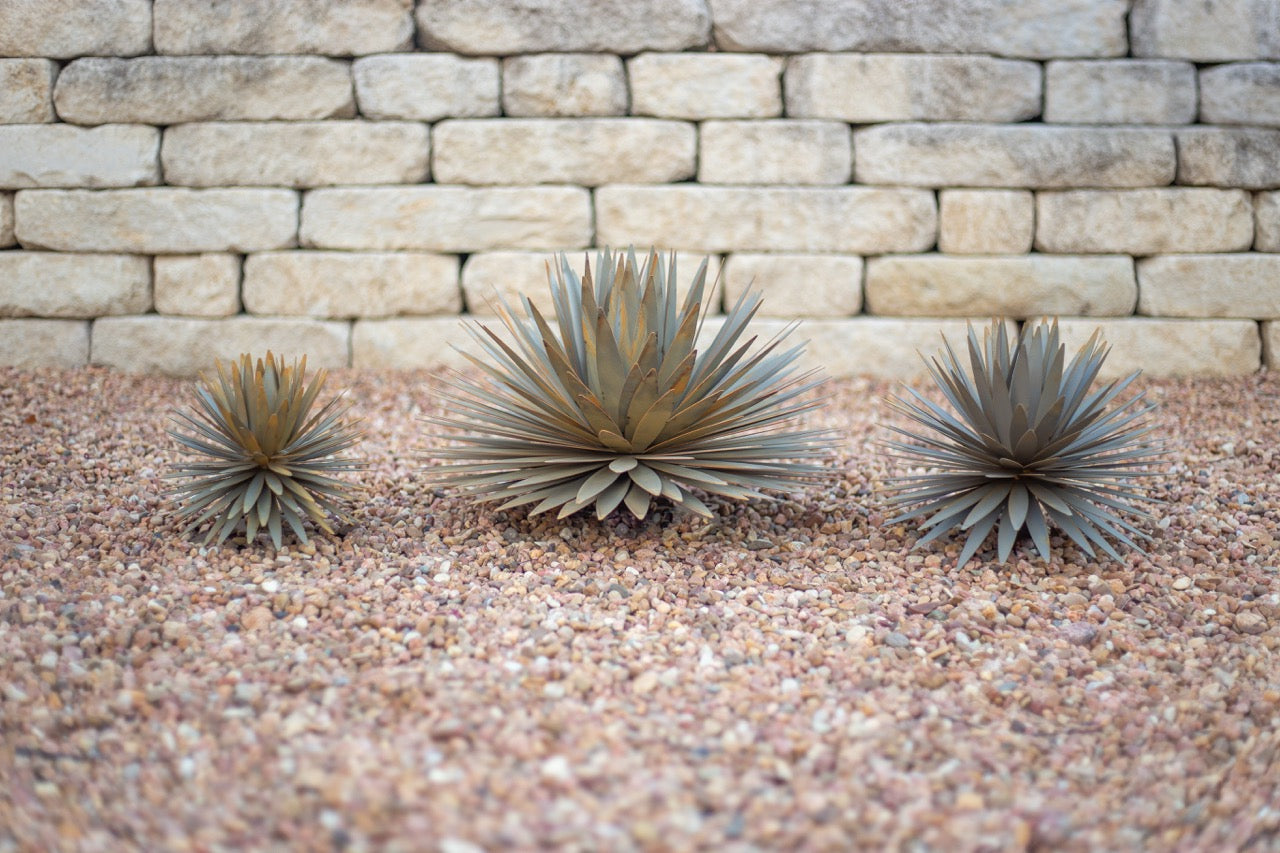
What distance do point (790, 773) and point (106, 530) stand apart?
2.36 m

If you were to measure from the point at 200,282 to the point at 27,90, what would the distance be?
4.34 feet

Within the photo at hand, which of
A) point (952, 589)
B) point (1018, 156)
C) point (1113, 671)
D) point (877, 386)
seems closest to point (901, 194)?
Result: point (1018, 156)

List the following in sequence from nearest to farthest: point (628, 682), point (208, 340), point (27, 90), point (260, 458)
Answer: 1. point (628, 682)
2. point (260, 458)
3. point (27, 90)
4. point (208, 340)

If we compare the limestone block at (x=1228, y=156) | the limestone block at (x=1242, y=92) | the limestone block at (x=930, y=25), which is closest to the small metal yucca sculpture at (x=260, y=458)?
the limestone block at (x=930, y=25)

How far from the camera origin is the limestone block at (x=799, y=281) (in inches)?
196

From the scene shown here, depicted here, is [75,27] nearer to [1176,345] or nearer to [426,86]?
[426,86]

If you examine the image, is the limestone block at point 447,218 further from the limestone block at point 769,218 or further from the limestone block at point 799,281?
the limestone block at point 799,281

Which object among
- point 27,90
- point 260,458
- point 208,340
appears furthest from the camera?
point 208,340

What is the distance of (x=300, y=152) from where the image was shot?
493 centimetres

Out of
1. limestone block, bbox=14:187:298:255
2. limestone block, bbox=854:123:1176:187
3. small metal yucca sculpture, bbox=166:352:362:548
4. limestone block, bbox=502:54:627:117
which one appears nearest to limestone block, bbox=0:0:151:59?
limestone block, bbox=14:187:298:255

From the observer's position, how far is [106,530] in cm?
303

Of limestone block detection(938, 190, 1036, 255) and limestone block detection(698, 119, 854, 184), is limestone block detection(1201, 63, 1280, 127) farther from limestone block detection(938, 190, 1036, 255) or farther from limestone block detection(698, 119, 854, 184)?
limestone block detection(698, 119, 854, 184)

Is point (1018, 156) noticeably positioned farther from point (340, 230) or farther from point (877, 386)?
point (340, 230)

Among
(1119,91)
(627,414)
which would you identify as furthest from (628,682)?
(1119,91)
